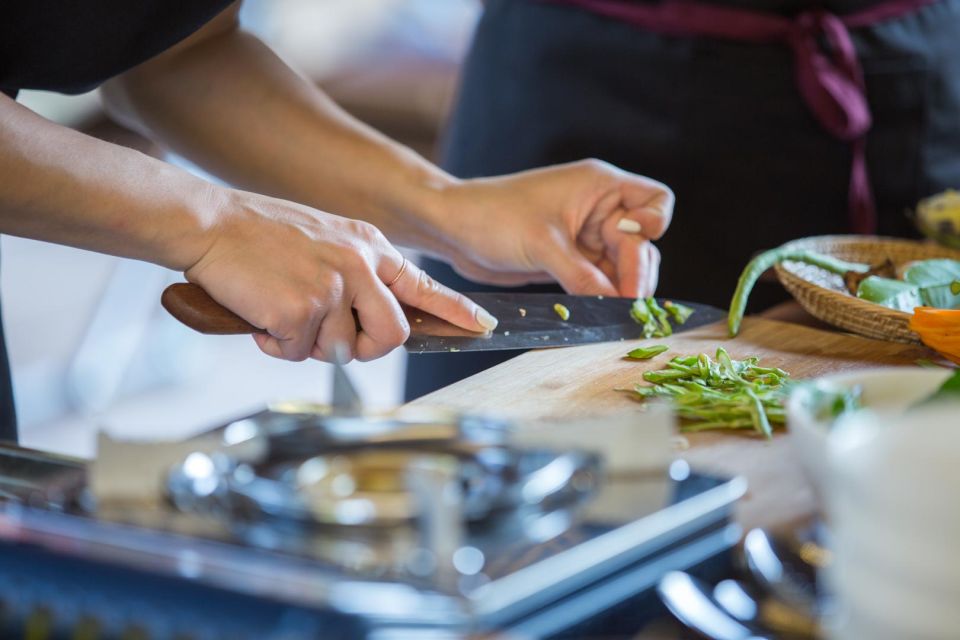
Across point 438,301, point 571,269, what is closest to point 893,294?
point 571,269

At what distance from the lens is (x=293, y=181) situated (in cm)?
126

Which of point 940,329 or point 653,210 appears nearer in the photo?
point 940,329

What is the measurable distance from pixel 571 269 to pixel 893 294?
0.31 meters

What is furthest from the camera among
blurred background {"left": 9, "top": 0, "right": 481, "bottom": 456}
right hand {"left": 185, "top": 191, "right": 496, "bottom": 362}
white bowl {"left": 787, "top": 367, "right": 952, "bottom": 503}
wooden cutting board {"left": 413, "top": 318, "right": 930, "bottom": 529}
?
blurred background {"left": 9, "top": 0, "right": 481, "bottom": 456}

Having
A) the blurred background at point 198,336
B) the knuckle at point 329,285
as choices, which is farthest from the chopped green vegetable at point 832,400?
the blurred background at point 198,336

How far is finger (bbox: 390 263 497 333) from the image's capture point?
0.99 meters

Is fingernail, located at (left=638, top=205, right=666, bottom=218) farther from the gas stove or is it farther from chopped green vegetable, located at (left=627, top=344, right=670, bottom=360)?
the gas stove

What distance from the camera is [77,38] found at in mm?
1017

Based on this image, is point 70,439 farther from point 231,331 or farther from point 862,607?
point 862,607

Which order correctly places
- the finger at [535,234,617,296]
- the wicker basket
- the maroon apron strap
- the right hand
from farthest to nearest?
the maroon apron strap < the finger at [535,234,617,296] < the wicker basket < the right hand

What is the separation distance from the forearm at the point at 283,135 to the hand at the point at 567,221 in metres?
0.05

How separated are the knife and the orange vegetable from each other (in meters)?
0.22

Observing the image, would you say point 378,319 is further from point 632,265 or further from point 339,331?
point 632,265

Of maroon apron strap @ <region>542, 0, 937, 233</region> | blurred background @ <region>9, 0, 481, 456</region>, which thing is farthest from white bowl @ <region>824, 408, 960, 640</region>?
blurred background @ <region>9, 0, 481, 456</region>
